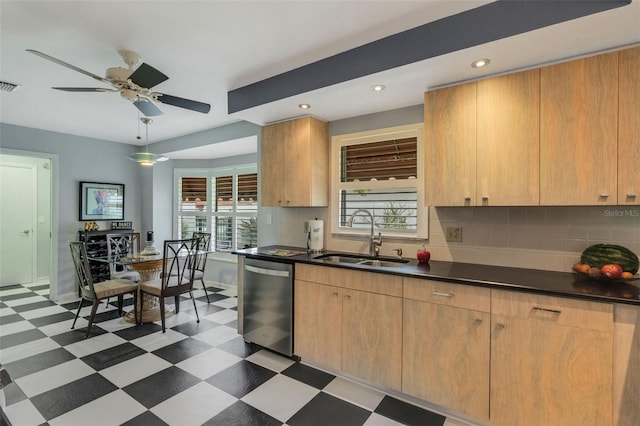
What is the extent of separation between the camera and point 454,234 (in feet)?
8.14

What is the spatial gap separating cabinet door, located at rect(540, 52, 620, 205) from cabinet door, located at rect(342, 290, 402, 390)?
121 cm

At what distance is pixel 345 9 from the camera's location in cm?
176

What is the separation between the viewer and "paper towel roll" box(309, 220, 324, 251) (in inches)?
120

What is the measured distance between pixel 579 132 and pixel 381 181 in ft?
4.77

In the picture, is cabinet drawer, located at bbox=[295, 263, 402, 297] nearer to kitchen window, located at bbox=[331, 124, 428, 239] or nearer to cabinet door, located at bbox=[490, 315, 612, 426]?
cabinet door, located at bbox=[490, 315, 612, 426]

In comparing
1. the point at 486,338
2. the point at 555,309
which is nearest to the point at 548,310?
the point at 555,309

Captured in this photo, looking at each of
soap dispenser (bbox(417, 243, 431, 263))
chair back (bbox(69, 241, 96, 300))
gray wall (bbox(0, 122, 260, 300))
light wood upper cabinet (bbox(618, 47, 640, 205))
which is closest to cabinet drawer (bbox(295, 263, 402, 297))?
soap dispenser (bbox(417, 243, 431, 263))

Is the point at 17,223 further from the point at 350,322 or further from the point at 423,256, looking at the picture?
the point at 423,256

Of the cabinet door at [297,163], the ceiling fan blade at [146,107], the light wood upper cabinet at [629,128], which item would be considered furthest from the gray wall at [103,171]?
the light wood upper cabinet at [629,128]

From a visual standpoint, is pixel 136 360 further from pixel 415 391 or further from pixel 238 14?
pixel 238 14

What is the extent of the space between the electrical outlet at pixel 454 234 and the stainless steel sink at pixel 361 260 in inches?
15.5

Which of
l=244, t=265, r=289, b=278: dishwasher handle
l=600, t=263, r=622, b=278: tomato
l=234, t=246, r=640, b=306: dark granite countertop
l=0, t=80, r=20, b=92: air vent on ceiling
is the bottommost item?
l=244, t=265, r=289, b=278: dishwasher handle

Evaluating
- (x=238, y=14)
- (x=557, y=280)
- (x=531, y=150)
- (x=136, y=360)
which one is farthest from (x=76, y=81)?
(x=557, y=280)

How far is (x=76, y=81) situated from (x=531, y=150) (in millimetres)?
3681
